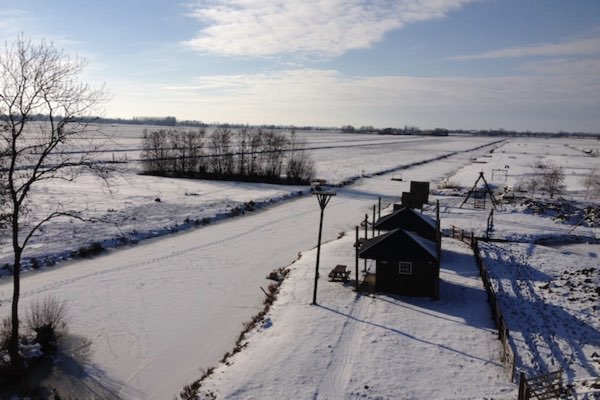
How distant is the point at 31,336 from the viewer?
609 inches

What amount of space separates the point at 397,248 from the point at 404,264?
0.84 meters

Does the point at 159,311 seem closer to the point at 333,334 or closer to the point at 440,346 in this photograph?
the point at 333,334

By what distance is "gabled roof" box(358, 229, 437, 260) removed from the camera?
19.4m

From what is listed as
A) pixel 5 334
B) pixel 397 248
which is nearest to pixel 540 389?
pixel 397 248

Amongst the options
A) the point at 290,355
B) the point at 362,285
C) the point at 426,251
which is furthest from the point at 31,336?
the point at 426,251

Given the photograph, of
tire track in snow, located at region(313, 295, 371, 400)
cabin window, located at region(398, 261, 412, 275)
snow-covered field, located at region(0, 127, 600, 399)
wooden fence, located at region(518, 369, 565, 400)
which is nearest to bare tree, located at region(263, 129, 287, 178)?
snow-covered field, located at region(0, 127, 600, 399)

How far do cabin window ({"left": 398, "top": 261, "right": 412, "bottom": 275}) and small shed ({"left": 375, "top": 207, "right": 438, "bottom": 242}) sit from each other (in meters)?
4.38

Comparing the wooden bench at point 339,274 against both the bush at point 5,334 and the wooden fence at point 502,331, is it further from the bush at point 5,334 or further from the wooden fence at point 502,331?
the bush at point 5,334

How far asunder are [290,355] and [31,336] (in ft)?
29.7

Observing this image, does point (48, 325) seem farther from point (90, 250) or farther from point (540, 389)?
point (540, 389)

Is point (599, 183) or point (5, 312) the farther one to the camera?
point (599, 183)

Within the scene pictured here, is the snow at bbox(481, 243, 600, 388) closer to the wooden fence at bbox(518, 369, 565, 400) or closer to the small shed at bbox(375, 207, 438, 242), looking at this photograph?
the wooden fence at bbox(518, 369, 565, 400)

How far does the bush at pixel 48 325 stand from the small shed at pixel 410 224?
15317 millimetres

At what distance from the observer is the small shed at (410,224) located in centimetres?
2386
